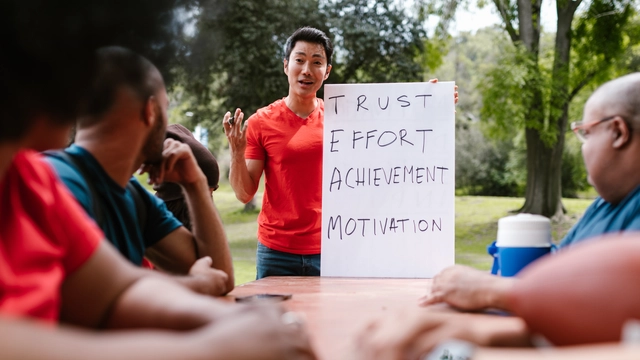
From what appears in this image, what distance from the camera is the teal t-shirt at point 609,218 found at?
1777 millimetres

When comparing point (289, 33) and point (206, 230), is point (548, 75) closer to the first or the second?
point (289, 33)

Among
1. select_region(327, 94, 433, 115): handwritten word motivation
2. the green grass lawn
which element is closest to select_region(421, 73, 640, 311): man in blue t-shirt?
select_region(327, 94, 433, 115): handwritten word motivation

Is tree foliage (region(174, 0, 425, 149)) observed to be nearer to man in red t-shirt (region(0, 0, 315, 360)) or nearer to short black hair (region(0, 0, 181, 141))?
man in red t-shirt (region(0, 0, 315, 360))

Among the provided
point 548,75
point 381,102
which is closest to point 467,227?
point 548,75

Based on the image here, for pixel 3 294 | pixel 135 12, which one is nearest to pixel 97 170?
pixel 135 12

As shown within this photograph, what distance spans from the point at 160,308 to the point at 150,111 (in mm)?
743

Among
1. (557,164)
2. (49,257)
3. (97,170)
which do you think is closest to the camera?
(49,257)

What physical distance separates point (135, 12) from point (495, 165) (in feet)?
83.2

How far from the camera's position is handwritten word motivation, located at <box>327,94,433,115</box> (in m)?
3.16

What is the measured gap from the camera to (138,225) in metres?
2.12

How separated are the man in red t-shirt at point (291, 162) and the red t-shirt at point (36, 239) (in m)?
2.11

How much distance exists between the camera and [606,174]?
1.89 meters

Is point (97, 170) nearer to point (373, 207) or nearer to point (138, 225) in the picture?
point (138, 225)

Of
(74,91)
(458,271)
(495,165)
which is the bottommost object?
(495,165)
